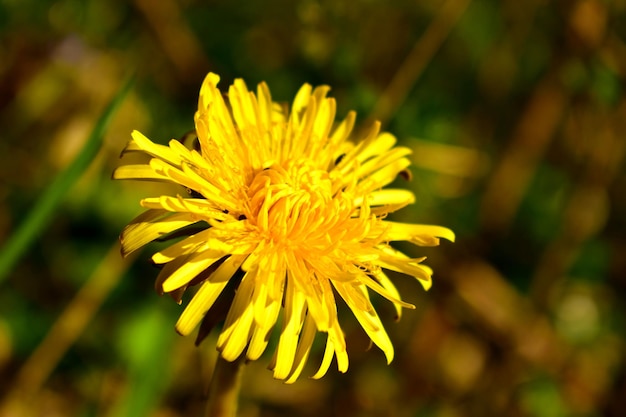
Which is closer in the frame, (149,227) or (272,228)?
(149,227)

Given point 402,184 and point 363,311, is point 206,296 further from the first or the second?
point 402,184

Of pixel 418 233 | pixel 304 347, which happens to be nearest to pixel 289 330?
pixel 304 347

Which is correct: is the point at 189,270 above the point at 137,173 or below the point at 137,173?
below

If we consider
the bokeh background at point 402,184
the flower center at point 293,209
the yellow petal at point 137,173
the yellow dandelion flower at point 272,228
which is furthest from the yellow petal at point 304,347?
the bokeh background at point 402,184

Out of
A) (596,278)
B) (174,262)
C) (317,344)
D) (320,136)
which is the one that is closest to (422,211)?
(317,344)

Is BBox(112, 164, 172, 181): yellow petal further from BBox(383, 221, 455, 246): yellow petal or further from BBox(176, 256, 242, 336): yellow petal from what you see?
BBox(383, 221, 455, 246): yellow petal

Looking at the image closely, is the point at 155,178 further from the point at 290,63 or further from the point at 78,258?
the point at 290,63

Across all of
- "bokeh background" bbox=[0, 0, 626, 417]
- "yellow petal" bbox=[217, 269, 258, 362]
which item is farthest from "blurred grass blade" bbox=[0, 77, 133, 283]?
"yellow petal" bbox=[217, 269, 258, 362]

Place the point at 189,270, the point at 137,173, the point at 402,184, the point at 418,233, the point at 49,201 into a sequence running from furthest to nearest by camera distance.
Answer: the point at 402,184 < the point at 49,201 < the point at 418,233 < the point at 137,173 < the point at 189,270

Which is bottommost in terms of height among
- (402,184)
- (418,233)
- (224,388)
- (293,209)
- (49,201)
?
(224,388)
